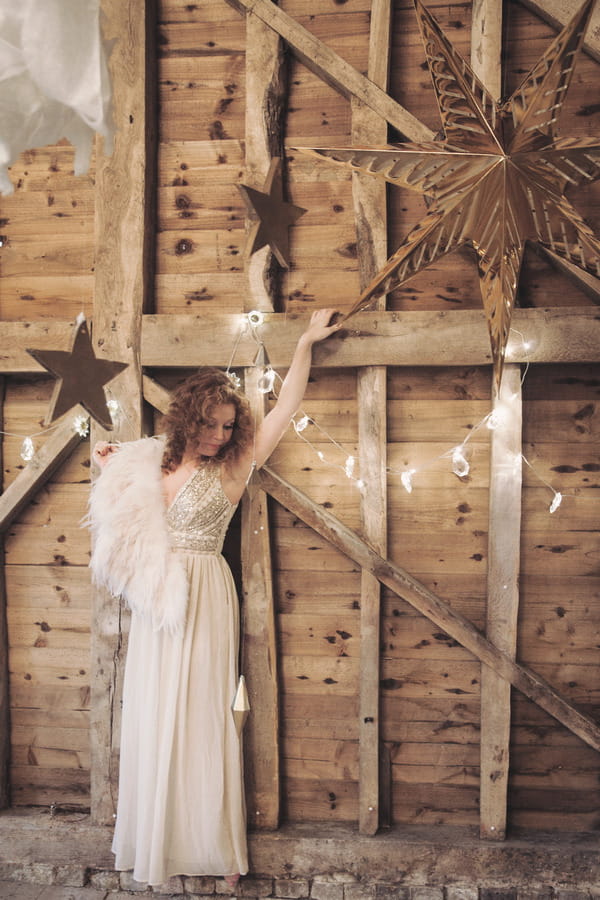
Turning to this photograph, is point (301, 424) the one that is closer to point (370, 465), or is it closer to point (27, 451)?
point (370, 465)

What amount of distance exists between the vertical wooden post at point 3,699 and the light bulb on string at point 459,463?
178 cm

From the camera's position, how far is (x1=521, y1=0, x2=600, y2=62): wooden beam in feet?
7.81

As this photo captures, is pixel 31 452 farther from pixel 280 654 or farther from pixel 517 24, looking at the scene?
pixel 517 24

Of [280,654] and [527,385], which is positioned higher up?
[527,385]

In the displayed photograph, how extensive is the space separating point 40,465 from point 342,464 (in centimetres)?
116

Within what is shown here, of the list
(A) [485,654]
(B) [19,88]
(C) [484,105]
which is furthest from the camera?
(A) [485,654]

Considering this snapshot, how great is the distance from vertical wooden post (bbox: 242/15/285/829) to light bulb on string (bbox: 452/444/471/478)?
0.71 meters

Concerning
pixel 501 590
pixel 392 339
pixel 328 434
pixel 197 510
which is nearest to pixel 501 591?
pixel 501 590

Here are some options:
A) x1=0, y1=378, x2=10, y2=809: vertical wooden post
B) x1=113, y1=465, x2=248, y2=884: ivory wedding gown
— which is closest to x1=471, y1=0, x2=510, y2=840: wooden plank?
x1=113, y1=465, x2=248, y2=884: ivory wedding gown

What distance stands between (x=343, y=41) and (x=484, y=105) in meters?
0.92

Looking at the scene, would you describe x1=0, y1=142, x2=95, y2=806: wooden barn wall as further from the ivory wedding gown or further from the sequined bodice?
the sequined bodice

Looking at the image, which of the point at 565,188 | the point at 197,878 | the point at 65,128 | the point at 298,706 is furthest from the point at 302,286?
the point at 197,878

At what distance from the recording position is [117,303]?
8.54ft

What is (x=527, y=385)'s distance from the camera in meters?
2.54
